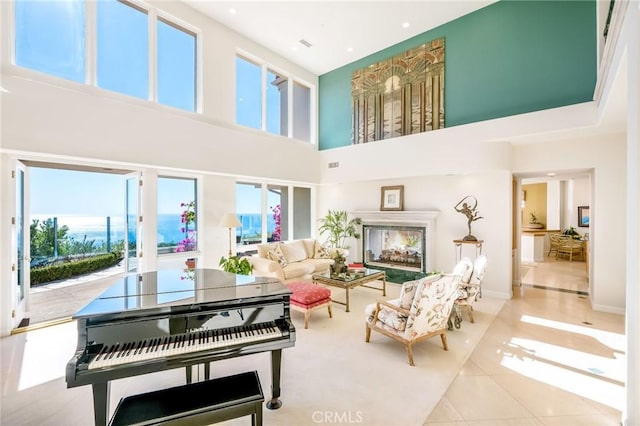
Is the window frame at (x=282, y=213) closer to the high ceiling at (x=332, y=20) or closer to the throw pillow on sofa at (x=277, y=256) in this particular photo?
the throw pillow on sofa at (x=277, y=256)

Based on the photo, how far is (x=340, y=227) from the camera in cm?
761

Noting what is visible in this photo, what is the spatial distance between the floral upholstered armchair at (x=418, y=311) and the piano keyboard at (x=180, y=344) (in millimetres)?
1593

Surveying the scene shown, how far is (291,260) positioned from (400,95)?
15.0 ft

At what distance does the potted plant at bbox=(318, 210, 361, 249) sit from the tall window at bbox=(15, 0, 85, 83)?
5.64 m

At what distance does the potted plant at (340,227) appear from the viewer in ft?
24.4

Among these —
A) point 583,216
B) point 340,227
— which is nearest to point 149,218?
point 340,227

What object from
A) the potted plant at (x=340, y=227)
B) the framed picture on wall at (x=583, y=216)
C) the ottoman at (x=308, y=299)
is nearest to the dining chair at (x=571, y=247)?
the framed picture on wall at (x=583, y=216)

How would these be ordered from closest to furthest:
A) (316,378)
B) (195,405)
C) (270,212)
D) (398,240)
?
(195,405), (316,378), (398,240), (270,212)

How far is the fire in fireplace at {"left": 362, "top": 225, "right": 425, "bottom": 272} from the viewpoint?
6539 millimetres

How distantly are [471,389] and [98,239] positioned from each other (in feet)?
26.4

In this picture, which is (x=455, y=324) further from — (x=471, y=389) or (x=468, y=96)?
(x=468, y=96)

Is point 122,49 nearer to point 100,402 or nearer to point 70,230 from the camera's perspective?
point 70,230

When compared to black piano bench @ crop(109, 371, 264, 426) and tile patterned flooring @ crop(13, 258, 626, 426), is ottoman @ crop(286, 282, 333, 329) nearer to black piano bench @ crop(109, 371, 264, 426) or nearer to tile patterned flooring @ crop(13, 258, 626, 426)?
tile patterned flooring @ crop(13, 258, 626, 426)

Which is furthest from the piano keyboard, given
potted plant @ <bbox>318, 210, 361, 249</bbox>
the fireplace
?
potted plant @ <bbox>318, 210, 361, 249</bbox>
